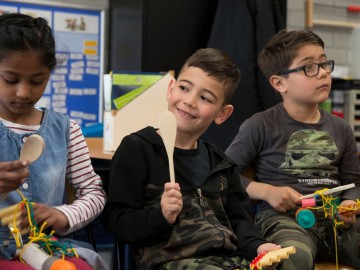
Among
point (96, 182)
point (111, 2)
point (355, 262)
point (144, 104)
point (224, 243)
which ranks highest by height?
point (111, 2)

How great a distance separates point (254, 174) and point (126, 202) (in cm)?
59

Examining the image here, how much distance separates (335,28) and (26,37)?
3.43 meters

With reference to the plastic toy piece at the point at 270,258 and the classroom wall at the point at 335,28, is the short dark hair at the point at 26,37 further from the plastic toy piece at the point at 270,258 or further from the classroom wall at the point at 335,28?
the classroom wall at the point at 335,28

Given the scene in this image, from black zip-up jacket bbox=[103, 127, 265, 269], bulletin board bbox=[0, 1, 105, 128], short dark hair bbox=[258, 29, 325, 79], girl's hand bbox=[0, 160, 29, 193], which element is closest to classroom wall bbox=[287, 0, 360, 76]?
bulletin board bbox=[0, 1, 105, 128]

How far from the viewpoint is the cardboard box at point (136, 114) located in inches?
72.6

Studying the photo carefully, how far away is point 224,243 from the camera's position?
1240 millimetres

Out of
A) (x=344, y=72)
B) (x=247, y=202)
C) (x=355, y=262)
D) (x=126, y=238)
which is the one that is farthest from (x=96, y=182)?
(x=344, y=72)

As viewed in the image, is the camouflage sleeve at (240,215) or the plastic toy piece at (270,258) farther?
the camouflage sleeve at (240,215)

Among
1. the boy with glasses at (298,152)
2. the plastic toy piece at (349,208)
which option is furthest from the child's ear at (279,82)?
the plastic toy piece at (349,208)

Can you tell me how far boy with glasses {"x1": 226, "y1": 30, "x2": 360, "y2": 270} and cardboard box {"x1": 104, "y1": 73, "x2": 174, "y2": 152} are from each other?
35 cm

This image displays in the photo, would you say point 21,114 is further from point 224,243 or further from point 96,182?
point 224,243

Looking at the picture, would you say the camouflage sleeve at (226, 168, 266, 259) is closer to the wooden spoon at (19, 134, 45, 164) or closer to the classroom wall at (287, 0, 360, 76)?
the wooden spoon at (19, 134, 45, 164)

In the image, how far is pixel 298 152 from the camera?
1655mm

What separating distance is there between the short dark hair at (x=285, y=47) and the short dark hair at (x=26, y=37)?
0.81 meters
